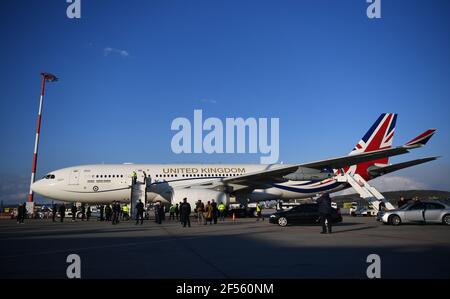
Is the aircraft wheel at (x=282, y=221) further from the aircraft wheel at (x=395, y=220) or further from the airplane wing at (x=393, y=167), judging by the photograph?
→ the airplane wing at (x=393, y=167)

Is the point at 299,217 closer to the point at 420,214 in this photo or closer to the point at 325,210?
the point at 325,210

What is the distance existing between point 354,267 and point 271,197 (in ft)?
73.1

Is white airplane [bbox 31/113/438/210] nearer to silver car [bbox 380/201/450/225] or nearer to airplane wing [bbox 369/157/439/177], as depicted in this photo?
airplane wing [bbox 369/157/439/177]

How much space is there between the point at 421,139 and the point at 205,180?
14.6 meters

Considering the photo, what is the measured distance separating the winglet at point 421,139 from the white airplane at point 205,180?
379 centimetres

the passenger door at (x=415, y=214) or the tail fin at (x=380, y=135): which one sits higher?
the tail fin at (x=380, y=135)

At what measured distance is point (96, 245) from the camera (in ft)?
35.2

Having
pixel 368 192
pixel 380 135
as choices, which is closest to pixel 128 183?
pixel 368 192

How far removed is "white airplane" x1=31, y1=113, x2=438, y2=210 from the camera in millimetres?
24594

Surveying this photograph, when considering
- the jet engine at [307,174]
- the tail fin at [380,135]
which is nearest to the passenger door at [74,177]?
the jet engine at [307,174]

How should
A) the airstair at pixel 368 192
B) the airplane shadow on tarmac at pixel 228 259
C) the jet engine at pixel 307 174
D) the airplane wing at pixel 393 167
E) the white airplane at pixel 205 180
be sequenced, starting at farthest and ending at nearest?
the white airplane at pixel 205 180 < the jet engine at pixel 307 174 < the airplane wing at pixel 393 167 < the airstair at pixel 368 192 < the airplane shadow on tarmac at pixel 228 259

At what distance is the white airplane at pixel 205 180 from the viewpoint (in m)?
24.6
